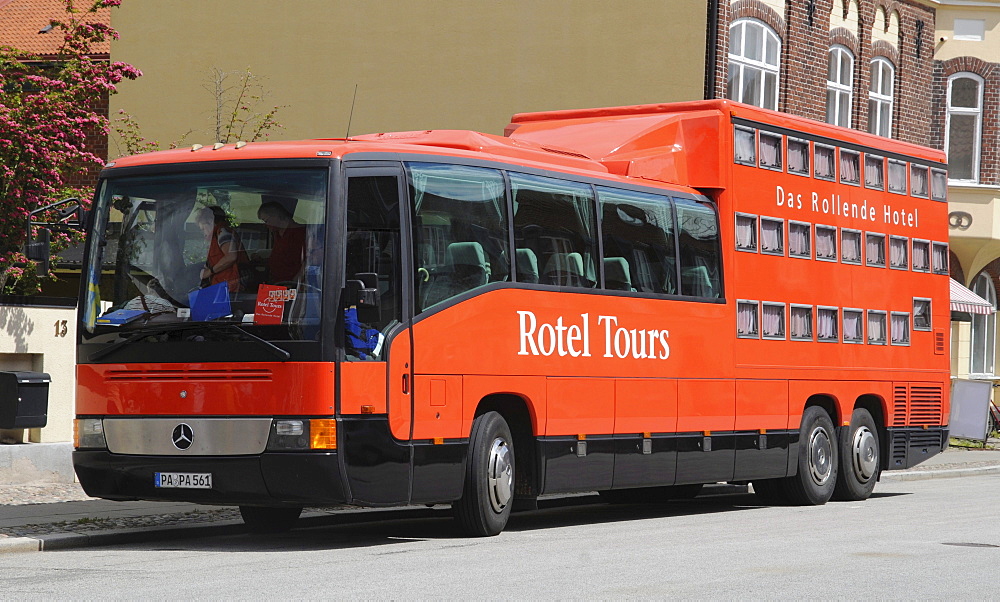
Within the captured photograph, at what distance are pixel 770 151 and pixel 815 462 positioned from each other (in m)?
3.39

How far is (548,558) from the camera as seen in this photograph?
36.0ft

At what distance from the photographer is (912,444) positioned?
1878 cm

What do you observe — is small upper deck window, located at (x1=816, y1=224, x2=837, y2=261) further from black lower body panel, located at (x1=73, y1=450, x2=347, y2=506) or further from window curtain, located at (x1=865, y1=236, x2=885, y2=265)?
black lower body panel, located at (x1=73, y1=450, x2=347, y2=506)

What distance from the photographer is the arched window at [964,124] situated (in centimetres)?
3303

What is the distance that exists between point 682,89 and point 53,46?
16666mm

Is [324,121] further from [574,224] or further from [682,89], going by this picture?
[574,224]

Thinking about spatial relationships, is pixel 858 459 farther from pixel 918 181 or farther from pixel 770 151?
pixel 770 151

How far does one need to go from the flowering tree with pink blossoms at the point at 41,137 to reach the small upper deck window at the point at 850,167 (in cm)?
885

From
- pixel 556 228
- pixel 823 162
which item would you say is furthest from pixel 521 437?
pixel 823 162

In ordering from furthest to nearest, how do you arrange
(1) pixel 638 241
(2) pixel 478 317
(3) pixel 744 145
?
(3) pixel 744 145 → (1) pixel 638 241 → (2) pixel 478 317

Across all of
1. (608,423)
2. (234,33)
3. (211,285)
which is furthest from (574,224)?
(234,33)

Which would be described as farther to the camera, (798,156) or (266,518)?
(798,156)

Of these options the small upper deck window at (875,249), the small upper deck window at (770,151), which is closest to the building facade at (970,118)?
the small upper deck window at (875,249)

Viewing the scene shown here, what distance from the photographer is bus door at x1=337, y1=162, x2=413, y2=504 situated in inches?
446
